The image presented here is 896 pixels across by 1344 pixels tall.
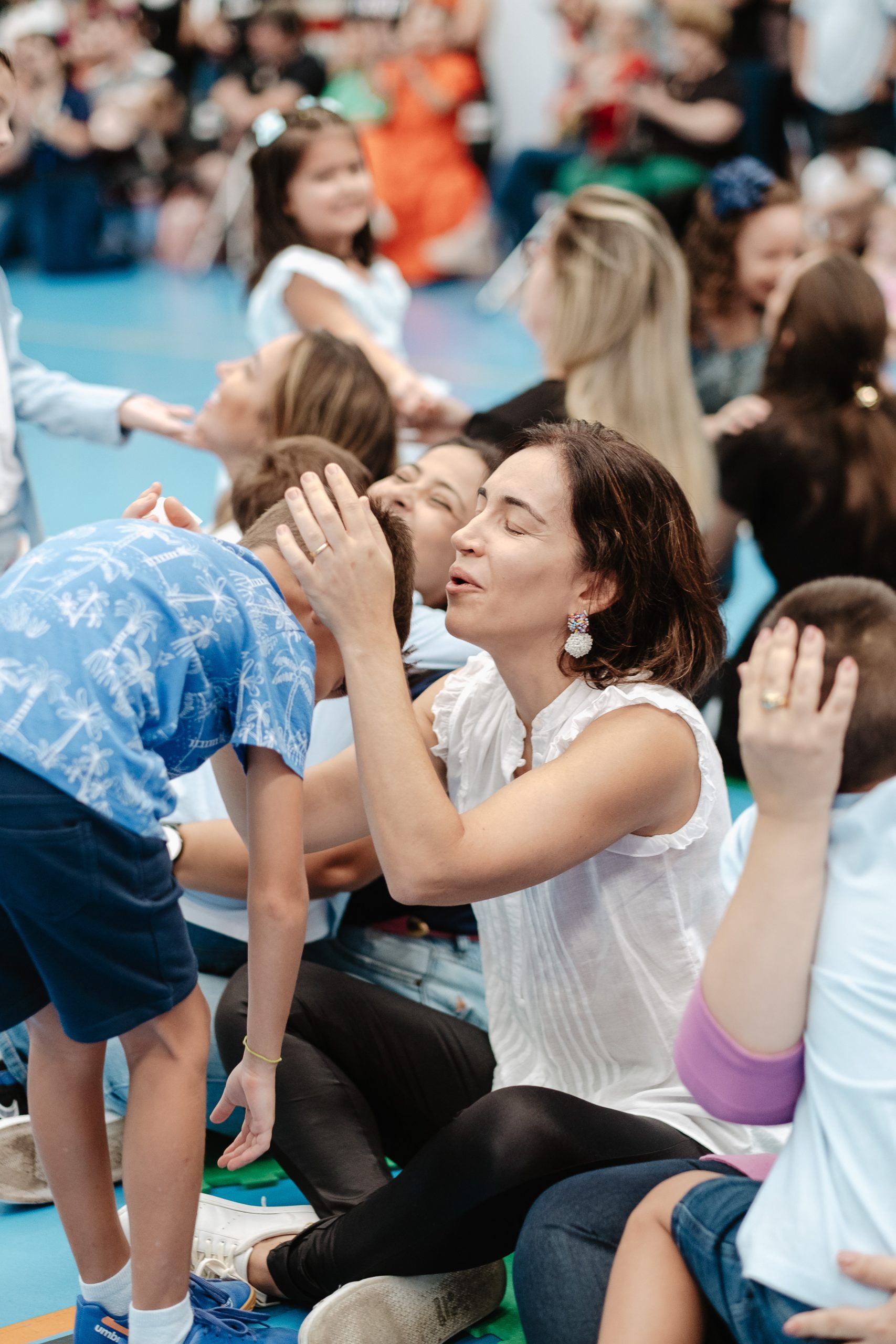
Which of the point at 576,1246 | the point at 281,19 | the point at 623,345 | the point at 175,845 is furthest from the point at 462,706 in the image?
the point at 281,19

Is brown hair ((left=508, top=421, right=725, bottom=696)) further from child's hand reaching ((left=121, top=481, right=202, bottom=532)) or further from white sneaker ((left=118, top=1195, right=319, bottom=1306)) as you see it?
white sneaker ((left=118, top=1195, right=319, bottom=1306))

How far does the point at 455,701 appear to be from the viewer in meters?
1.79

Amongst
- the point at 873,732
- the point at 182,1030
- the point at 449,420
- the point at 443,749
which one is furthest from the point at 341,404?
the point at 873,732

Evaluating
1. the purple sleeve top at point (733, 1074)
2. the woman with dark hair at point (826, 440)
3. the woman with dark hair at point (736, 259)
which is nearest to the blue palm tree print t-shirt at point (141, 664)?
the purple sleeve top at point (733, 1074)

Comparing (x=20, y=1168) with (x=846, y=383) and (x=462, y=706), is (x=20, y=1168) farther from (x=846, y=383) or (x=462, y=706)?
(x=846, y=383)

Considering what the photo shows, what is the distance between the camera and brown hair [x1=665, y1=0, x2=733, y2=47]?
6.94 metres

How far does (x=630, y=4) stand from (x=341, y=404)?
253 inches

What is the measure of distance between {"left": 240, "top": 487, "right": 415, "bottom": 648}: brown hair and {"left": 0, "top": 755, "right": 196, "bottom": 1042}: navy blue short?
0.41 metres

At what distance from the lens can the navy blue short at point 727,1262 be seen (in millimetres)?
Result: 1208

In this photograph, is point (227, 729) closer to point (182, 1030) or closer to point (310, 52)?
point (182, 1030)

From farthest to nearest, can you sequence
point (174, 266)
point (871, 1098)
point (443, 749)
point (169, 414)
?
point (174, 266)
point (169, 414)
point (443, 749)
point (871, 1098)

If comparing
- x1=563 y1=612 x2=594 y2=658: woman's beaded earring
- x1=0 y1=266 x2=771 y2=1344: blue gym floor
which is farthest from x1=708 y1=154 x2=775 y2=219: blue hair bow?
x1=563 y1=612 x2=594 y2=658: woman's beaded earring

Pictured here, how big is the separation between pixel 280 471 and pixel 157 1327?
45.9 inches

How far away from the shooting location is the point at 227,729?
1499 millimetres
